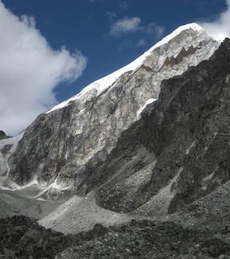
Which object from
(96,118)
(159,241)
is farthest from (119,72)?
(159,241)

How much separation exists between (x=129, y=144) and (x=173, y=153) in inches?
979

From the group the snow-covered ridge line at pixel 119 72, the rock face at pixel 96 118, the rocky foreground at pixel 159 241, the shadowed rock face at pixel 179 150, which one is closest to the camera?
the rocky foreground at pixel 159 241

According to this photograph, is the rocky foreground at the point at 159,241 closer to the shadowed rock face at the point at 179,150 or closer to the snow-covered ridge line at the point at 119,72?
the shadowed rock face at the point at 179,150

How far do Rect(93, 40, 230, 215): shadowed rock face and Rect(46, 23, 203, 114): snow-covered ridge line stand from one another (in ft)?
298

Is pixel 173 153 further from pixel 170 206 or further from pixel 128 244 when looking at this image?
pixel 128 244

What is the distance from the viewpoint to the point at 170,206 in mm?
49875

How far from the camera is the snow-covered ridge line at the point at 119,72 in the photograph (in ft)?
568

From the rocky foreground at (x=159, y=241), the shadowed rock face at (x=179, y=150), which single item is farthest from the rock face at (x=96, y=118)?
the rocky foreground at (x=159, y=241)

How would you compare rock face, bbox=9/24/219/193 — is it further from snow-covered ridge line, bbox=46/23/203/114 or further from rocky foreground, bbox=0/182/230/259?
rocky foreground, bbox=0/182/230/259

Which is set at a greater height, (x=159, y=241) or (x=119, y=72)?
(x=119, y=72)

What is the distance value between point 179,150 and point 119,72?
128 meters

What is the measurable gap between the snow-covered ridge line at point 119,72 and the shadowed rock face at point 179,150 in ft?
298

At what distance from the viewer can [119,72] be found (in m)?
187

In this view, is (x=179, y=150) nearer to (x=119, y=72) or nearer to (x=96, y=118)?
(x=96, y=118)
